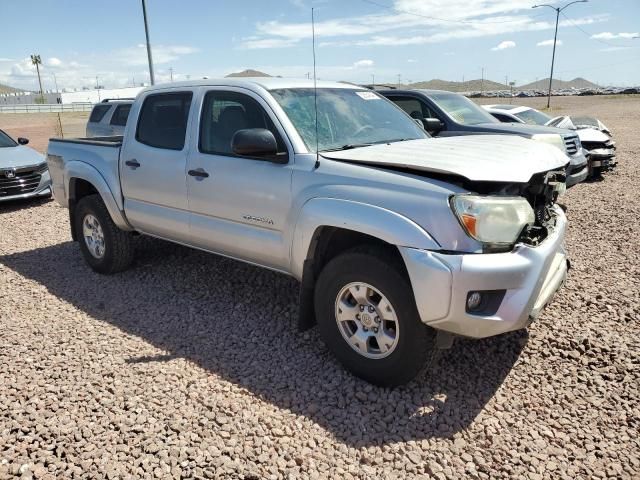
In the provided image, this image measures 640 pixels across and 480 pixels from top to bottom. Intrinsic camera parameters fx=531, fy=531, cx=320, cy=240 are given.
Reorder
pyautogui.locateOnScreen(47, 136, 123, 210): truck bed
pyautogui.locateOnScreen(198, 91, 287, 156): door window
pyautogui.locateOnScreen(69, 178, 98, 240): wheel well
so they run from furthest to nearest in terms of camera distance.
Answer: pyautogui.locateOnScreen(69, 178, 98, 240): wheel well, pyautogui.locateOnScreen(47, 136, 123, 210): truck bed, pyautogui.locateOnScreen(198, 91, 287, 156): door window

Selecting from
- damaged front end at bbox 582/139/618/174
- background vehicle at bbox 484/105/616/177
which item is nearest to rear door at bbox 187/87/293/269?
background vehicle at bbox 484/105/616/177

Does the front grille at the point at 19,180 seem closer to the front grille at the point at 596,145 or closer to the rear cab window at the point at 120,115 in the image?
the rear cab window at the point at 120,115

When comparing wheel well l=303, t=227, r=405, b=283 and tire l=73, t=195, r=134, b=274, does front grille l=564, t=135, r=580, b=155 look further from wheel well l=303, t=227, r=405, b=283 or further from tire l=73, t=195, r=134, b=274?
tire l=73, t=195, r=134, b=274

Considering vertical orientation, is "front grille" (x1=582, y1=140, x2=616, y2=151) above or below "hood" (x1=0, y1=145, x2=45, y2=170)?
below

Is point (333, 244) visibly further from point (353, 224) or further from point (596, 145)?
point (596, 145)

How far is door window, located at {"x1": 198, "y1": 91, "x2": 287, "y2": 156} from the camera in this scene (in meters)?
4.06

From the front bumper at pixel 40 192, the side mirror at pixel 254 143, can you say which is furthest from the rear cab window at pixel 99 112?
the side mirror at pixel 254 143

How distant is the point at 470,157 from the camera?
326cm

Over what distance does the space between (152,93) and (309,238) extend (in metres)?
2.53

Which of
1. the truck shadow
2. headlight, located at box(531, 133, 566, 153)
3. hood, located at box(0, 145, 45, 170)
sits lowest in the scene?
the truck shadow

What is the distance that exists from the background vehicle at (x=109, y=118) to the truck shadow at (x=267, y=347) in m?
5.70

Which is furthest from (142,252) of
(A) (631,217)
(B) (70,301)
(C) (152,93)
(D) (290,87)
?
(A) (631,217)

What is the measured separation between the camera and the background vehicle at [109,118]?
11109 millimetres

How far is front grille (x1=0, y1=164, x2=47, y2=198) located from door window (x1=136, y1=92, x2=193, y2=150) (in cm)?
528
